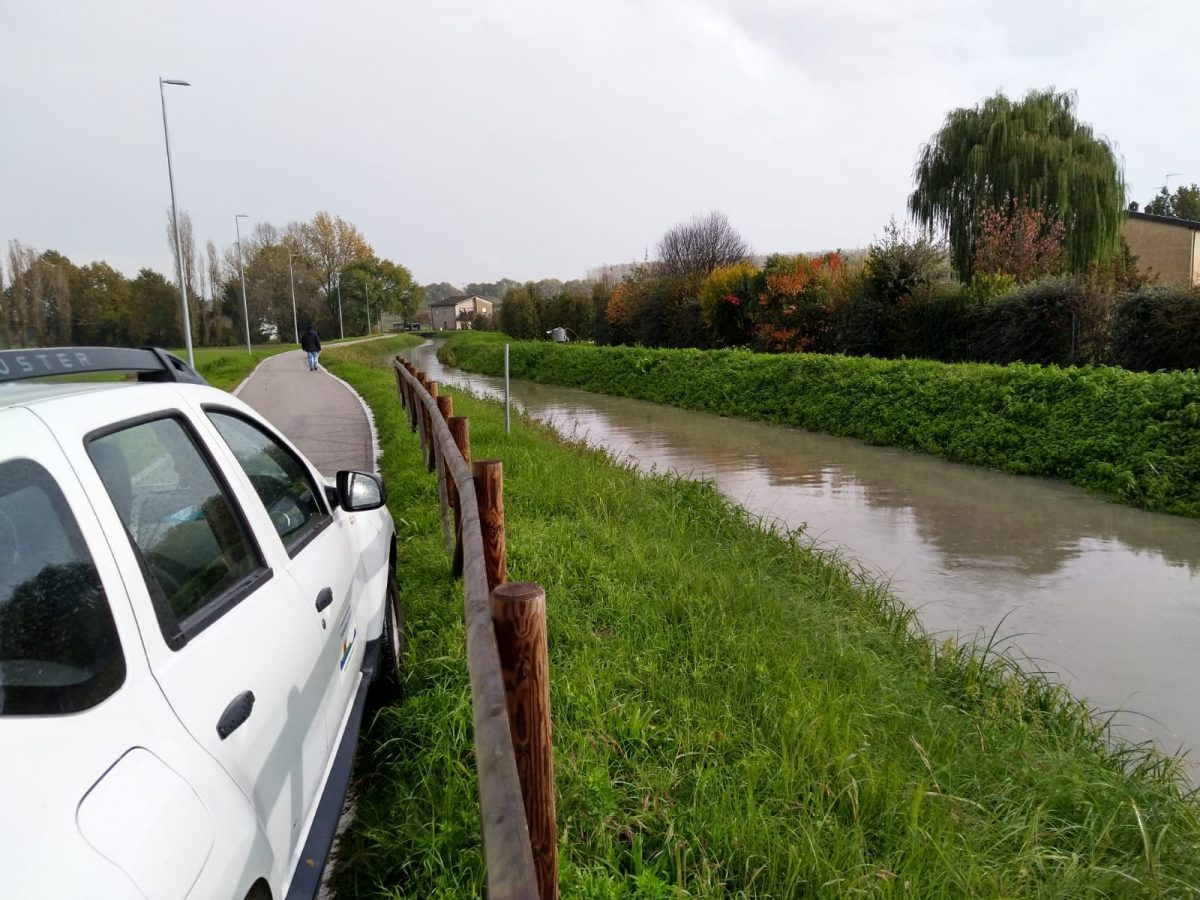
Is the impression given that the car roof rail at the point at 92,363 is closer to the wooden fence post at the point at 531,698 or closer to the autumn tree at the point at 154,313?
the wooden fence post at the point at 531,698

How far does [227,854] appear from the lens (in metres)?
1.49

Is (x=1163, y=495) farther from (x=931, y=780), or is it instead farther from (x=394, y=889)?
(x=394, y=889)

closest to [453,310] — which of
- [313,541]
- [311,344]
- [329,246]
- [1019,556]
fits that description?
[329,246]

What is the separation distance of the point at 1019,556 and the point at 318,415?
12.0 metres

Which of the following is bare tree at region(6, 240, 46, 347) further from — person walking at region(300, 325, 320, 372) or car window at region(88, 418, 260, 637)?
car window at region(88, 418, 260, 637)

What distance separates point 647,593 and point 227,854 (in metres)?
3.68

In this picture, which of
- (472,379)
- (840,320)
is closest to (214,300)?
(472,379)

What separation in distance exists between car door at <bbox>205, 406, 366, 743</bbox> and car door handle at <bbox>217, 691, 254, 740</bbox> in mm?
705

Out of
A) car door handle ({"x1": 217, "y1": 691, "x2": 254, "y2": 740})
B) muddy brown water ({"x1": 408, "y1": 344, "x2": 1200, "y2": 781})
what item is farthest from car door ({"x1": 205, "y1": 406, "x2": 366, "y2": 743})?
muddy brown water ({"x1": 408, "y1": 344, "x2": 1200, "y2": 781})

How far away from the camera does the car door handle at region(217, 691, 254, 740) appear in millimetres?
1632

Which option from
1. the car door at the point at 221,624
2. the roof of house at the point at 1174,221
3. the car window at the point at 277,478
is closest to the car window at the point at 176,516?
the car door at the point at 221,624

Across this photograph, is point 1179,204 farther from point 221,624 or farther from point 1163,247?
point 221,624

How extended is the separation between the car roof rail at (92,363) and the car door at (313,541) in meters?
0.21

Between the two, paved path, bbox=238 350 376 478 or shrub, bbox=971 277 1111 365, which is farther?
shrub, bbox=971 277 1111 365
